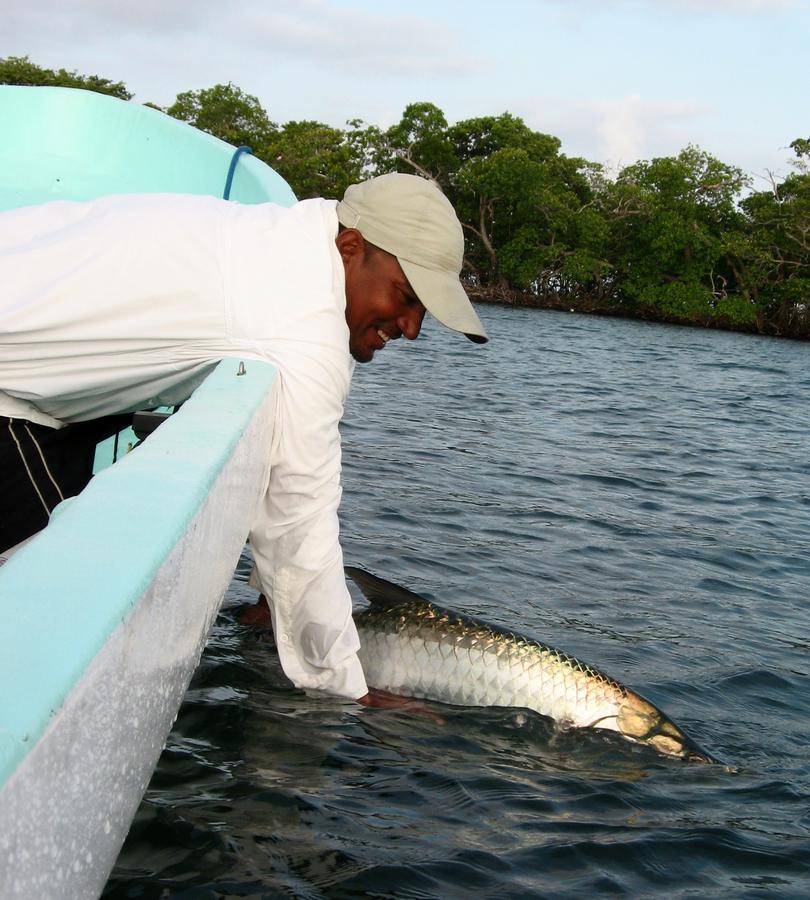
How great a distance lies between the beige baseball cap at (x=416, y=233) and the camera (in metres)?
2.88

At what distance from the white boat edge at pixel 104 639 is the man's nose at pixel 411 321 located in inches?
26.0

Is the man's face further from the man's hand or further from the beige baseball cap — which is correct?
the man's hand

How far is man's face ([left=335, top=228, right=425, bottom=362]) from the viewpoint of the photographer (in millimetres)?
2908

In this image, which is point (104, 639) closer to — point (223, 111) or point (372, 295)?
point (372, 295)

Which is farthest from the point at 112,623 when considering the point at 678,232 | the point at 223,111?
the point at 223,111

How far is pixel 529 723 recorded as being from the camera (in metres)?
3.82

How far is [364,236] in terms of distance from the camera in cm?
290

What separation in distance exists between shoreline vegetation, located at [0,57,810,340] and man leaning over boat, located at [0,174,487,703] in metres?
42.4

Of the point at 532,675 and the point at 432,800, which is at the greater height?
the point at 532,675

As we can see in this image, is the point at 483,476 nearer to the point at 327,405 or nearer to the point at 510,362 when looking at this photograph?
the point at 327,405

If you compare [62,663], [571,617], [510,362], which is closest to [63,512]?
[62,663]

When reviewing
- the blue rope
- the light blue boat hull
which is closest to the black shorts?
the light blue boat hull

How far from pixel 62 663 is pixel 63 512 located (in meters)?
0.56

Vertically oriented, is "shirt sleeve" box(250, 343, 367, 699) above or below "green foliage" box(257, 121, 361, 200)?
below
